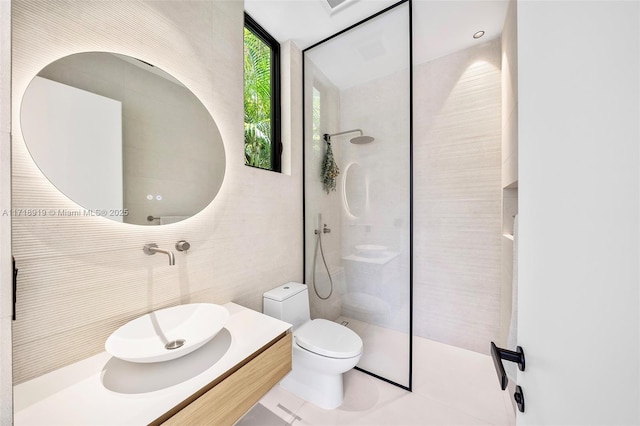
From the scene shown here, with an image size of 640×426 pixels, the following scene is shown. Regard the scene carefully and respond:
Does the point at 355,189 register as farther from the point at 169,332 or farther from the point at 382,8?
the point at 169,332

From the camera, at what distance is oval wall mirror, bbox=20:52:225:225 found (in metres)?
0.83

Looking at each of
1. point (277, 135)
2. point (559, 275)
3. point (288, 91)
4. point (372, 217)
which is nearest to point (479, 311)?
point (372, 217)

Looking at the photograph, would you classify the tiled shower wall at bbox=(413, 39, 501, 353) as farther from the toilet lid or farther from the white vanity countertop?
the white vanity countertop

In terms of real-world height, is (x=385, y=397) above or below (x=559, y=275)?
below

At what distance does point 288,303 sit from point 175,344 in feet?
2.61

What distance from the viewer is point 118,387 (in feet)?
2.41

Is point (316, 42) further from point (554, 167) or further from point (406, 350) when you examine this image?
point (406, 350)

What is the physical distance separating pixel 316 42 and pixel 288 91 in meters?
0.50

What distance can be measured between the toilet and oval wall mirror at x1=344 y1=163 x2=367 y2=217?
32.1 inches

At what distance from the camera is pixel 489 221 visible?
1.87 meters

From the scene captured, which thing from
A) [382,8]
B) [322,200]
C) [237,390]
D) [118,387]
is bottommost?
[237,390]

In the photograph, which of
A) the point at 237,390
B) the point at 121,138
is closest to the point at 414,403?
the point at 237,390

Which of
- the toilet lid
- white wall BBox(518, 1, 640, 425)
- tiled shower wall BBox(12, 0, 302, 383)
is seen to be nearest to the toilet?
the toilet lid

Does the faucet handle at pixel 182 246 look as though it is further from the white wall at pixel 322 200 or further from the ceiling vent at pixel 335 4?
the ceiling vent at pixel 335 4
